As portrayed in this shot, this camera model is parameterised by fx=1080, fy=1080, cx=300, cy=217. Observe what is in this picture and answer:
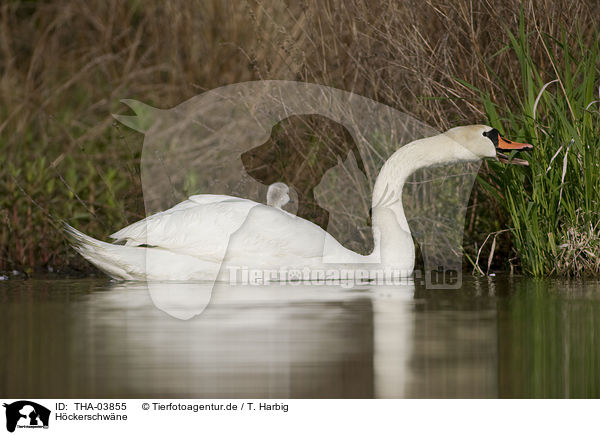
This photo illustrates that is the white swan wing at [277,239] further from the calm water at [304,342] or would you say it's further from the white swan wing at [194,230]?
the calm water at [304,342]

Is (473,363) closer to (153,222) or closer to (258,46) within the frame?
(153,222)

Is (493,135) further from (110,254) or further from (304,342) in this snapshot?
(304,342)

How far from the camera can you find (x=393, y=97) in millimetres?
9336

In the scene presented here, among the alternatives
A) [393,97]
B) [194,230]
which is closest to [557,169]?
[393,97]

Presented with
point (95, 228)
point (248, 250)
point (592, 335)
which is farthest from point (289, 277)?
point (592, 335)

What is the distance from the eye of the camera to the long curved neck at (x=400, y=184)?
836cm

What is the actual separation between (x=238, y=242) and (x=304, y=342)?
287 centimetres

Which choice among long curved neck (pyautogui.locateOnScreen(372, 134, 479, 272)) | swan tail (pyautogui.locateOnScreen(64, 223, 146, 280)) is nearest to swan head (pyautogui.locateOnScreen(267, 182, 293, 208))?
long curved neck (pyautogui.locateOnScreen(372, 134, 479, 272))

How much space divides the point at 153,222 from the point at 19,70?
21.4 ft

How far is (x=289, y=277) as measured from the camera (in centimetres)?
841
